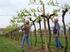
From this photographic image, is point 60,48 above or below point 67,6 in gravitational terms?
below

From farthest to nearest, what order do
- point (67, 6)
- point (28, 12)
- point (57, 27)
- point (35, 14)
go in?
point (28, 12) → point (35, 14) → point (57, 27) → point (67, 6)

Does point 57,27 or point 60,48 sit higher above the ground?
point 57,27

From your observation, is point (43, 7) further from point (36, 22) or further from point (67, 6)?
point (36, 22)

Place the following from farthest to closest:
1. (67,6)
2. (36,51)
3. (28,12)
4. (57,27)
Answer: (28,12), (36,51), (57,27), (67,6)

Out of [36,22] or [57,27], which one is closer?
[57,27]

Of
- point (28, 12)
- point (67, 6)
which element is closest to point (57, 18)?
point (67, 6)

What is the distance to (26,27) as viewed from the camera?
15891 mm

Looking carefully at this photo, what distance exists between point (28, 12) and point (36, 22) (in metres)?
1.06

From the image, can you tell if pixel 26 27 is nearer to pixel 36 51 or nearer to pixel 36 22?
pixel 36 51

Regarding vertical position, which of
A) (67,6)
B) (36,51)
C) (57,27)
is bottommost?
(36,51)

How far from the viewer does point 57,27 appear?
17.3 metres

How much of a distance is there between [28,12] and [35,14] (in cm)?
Result: 152

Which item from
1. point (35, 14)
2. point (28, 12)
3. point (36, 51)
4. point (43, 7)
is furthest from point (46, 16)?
point (28, 12)

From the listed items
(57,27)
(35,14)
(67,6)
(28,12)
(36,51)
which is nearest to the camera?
(67,6)
